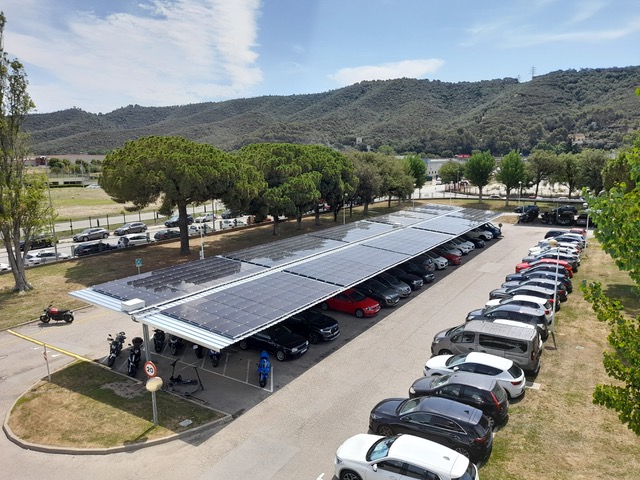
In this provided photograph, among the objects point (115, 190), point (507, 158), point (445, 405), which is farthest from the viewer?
point (507, 158)

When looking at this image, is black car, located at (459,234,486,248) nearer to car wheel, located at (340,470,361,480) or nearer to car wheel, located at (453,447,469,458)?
car wheel, located at (453,447,469,458)

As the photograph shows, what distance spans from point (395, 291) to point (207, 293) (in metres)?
10.9

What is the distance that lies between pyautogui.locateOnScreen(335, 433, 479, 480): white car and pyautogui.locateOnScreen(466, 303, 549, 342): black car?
9572 millimetres

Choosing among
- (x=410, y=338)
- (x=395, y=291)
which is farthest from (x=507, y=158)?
(x=410, y=338)

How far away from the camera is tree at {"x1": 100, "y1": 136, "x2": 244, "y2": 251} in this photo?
29453 millimetres

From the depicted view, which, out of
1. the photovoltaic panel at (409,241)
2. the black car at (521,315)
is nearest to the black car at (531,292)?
the black car at (521,315)

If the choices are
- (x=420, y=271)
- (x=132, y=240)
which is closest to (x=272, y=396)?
(x=420, y=271)

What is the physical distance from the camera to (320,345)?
1889cm

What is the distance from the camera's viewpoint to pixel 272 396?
48.6 ft

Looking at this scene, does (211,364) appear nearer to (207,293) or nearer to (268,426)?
(207,293)

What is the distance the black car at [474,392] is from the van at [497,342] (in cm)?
249

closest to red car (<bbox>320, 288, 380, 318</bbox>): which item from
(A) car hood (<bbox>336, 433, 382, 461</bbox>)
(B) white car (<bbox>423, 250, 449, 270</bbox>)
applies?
(B) white car (<bbox>423, 250, 449, 270</bbox>)

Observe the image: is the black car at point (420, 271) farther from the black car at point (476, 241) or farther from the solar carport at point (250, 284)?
the black car at point (476, 241)

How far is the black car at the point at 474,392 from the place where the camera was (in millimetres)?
12719
